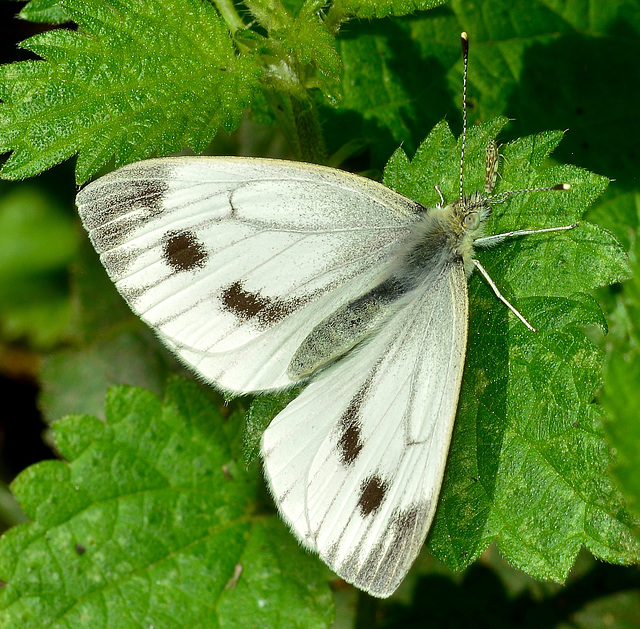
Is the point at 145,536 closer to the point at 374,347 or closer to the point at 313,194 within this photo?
the point at 374,347

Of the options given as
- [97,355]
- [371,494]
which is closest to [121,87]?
[371,494]

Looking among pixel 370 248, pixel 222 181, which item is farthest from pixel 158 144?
pixel 370 248

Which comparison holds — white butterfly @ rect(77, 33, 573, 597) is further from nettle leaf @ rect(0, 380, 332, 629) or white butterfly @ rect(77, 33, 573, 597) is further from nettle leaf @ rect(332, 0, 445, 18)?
nettle leaf @ rect(0, 380, 332, 629)

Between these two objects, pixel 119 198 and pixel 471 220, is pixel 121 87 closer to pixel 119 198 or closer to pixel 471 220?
pixel 119 198

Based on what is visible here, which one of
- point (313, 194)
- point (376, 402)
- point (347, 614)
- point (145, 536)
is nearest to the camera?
point (376, 402)

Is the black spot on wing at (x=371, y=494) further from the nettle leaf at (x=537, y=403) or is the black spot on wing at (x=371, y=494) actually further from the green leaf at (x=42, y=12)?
the green leaf at (x=42, y=12)

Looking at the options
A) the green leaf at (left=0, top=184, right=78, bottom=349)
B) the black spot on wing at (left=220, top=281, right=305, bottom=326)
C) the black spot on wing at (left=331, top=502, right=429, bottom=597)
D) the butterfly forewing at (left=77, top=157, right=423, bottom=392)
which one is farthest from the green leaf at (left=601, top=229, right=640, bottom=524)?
the green leaf at (left=0, top=184, right=78, bottom=349)

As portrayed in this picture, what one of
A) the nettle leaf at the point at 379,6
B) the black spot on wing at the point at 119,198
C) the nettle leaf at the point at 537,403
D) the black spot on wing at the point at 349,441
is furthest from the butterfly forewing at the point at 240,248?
the nettle leaf at the point at 379,6
